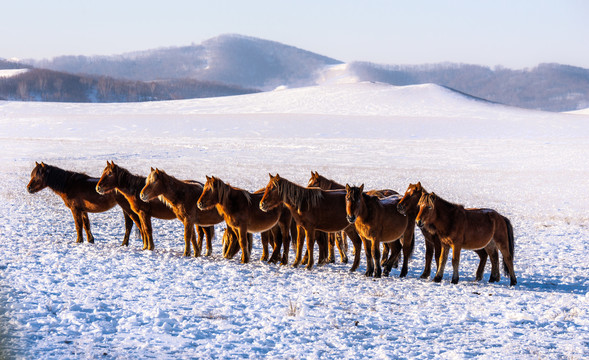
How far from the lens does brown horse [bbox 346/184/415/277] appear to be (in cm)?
1005

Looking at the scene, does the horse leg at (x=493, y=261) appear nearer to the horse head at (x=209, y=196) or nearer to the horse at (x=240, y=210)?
the horse at (x=240, y=210)

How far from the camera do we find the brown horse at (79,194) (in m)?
12.6

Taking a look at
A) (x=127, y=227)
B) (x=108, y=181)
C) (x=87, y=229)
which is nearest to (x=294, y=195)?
(x=108, y=181)

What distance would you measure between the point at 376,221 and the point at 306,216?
4.17 feet

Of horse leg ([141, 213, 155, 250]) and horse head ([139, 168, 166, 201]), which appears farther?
horse leg ([141, 213, 155, 250])

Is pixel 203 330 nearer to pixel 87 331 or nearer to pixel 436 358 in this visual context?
pixel 87 331

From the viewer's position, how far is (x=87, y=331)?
6.69 metres

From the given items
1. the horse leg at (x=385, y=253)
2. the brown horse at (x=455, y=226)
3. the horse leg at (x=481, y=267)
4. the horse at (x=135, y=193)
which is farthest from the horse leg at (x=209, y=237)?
the horse leg at (x=481, y=267)

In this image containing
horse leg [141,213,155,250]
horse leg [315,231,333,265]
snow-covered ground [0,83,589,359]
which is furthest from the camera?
horse leg [141,213,155,250]

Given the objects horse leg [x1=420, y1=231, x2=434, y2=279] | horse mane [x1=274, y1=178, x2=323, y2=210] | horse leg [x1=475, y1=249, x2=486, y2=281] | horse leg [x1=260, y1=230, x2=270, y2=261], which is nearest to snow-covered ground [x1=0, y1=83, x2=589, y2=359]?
horse leg [x1=475, y1=249, x2=486, y2=281]

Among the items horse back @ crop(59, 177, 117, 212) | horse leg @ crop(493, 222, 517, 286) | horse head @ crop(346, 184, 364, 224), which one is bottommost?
horse leg @ crop(493, 222, 517, 286)

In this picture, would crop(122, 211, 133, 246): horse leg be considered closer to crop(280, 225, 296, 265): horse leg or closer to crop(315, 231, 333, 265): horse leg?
crop(280, 225, 296, 265): horse leg

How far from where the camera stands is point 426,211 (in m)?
9.93

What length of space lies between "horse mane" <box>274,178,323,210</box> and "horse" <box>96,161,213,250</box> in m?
2.30
